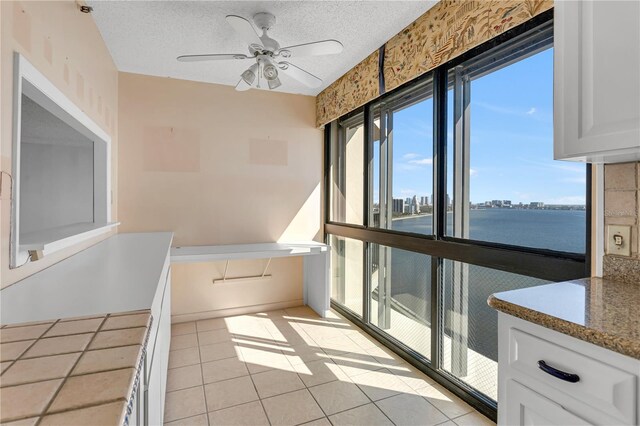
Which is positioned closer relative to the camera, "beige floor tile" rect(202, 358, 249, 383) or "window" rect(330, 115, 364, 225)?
"beige floor tile" rect(202, 358, 249, 383)

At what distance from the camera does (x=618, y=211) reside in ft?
4.06

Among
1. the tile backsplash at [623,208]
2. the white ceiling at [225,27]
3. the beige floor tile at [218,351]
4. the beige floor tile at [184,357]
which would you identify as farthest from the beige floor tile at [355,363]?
the white ceiling at [225,27]

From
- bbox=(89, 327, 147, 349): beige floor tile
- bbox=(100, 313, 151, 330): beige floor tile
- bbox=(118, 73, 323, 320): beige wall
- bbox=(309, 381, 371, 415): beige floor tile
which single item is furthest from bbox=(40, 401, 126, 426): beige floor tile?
bbox=(118, 73, 323, 320): beige wall

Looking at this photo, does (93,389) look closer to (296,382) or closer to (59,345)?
(59,345)

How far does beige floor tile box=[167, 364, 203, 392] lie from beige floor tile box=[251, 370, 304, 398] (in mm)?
397

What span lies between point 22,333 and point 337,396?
178 cm

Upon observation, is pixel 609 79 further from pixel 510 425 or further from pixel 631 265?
pixel 510 425

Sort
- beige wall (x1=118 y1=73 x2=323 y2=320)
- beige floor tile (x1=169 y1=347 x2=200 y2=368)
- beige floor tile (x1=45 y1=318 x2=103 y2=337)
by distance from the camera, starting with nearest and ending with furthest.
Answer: beige floor tile (x1=45 y1=318 x2=103 y2=337), beige floor tile (x1=169 y1=347 x2=200 y2=368), beige wall (x1=118 y1=73 x2=323 y2=320)

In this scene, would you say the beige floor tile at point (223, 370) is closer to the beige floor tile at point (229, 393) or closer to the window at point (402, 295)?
the beige floor tile at point (229, 393)

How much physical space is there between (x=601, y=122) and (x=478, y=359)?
150cm

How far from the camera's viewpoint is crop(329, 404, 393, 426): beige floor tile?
1.80m

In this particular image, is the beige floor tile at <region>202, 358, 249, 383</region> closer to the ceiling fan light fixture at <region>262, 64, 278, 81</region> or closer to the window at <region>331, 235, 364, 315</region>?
the window at <region>331, 235, 364, 315</region>

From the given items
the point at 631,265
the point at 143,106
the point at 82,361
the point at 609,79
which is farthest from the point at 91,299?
the point at 143,106

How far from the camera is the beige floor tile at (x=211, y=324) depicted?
3117 mm
